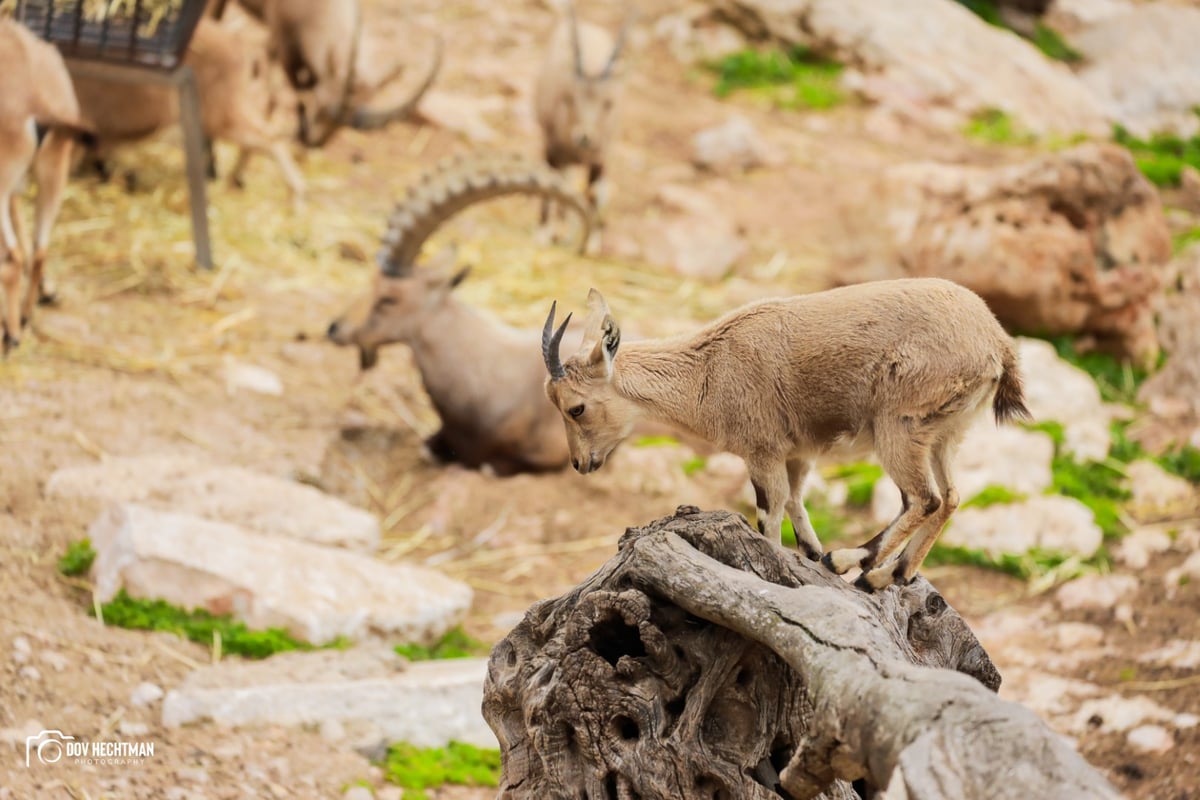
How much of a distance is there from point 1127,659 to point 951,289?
2.97m

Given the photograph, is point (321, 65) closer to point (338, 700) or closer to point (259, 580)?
point (259, 580)

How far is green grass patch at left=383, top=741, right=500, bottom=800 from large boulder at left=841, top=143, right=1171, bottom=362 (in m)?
5.70

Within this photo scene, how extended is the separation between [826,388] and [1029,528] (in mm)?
3809

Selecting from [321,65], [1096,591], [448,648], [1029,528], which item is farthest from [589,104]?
[448,648]

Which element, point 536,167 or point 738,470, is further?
point 536,167

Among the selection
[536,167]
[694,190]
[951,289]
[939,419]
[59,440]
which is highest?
[951,289]

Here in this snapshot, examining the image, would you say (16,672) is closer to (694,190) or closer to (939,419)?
(939,419)

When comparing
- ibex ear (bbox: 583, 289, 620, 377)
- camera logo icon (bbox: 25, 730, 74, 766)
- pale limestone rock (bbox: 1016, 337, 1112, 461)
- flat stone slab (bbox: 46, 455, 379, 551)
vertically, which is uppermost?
ibex ear (bbox: 583, 289, 620, 377)

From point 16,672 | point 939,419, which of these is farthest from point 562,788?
point 16,672

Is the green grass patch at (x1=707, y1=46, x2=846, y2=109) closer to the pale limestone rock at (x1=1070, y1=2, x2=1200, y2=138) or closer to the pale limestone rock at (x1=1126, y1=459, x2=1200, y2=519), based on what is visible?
the pale limestone rock at (x1=1070, y1=2, x2=1200, y2=138)

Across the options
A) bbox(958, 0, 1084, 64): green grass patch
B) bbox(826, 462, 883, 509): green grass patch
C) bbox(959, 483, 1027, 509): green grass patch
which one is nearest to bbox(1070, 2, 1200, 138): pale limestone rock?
bbox(958, 0, 1084, 64): green grass patch

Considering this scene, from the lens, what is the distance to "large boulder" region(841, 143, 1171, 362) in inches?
365

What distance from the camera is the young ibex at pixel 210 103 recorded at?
963 cm

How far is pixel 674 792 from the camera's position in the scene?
127 inches
